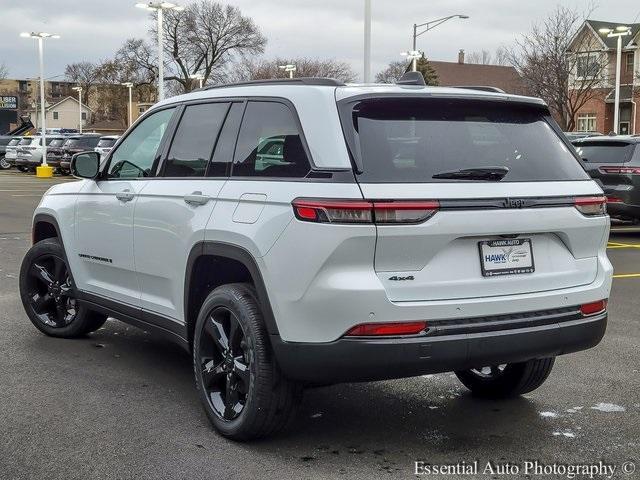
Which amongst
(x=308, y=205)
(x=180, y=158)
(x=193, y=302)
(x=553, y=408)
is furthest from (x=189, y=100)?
(x=553, y=408)

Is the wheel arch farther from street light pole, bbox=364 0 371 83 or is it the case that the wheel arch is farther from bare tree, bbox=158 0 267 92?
bare tree, bbox=158 0 267 92

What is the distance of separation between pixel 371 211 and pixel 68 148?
107 feet

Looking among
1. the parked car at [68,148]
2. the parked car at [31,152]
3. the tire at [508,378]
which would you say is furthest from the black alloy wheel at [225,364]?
the parked car at [31,152]

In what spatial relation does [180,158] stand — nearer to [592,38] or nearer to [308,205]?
[308,205]

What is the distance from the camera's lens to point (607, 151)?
13.9 metres

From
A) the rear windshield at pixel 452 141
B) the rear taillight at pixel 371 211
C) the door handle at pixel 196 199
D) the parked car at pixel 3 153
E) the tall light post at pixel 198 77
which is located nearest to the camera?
the rear taillight at pixel 371 211

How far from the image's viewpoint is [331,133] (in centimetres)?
382

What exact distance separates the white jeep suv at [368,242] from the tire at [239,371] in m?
0.01

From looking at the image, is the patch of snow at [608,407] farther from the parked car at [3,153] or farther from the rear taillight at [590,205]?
the parked car at [3,153]

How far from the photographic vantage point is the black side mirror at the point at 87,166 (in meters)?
5.75

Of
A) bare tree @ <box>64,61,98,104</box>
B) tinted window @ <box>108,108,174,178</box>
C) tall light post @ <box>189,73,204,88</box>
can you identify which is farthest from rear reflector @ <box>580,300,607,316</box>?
bare tree @ <box>64,61,98,104</box>

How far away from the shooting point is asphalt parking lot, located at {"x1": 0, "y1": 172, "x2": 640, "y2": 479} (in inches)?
153

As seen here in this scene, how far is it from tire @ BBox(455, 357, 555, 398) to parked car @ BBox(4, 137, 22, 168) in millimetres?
37499

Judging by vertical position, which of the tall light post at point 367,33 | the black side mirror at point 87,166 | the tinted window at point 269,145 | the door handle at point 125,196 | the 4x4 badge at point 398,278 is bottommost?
the 4x4 badge at point 398,278
